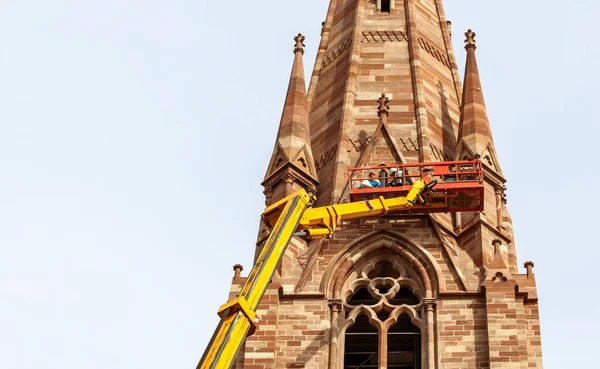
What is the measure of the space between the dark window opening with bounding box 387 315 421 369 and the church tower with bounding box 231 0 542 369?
1.1 inches

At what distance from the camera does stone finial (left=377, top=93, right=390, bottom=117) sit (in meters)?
36.8

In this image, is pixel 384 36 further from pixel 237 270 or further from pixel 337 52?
pixel 237 270

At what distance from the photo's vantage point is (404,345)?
3109cm

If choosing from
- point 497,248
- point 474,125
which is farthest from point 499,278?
point 474,125

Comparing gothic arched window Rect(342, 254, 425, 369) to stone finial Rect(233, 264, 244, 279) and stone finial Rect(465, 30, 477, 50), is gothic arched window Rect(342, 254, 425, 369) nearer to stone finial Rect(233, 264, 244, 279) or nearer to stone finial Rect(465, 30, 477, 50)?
stone finial Rect(233, 264, 244, 279)

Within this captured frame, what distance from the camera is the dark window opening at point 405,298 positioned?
31.7 m

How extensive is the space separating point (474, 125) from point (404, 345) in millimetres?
7227

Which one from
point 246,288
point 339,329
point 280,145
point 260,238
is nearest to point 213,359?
point 246,288

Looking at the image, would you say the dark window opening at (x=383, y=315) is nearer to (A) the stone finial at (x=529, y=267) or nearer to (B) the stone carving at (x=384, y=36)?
(A) the stone finial at (x=529, y=267)

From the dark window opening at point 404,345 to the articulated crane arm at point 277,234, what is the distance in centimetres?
258

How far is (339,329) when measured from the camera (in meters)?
30.9

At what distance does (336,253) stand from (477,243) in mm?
3058

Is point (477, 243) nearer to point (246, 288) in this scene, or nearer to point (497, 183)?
point (497, 183)

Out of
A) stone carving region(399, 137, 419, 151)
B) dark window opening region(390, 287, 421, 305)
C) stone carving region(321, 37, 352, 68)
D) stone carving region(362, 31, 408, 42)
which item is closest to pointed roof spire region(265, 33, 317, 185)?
stone carving region(399, 137, 419, 151)
